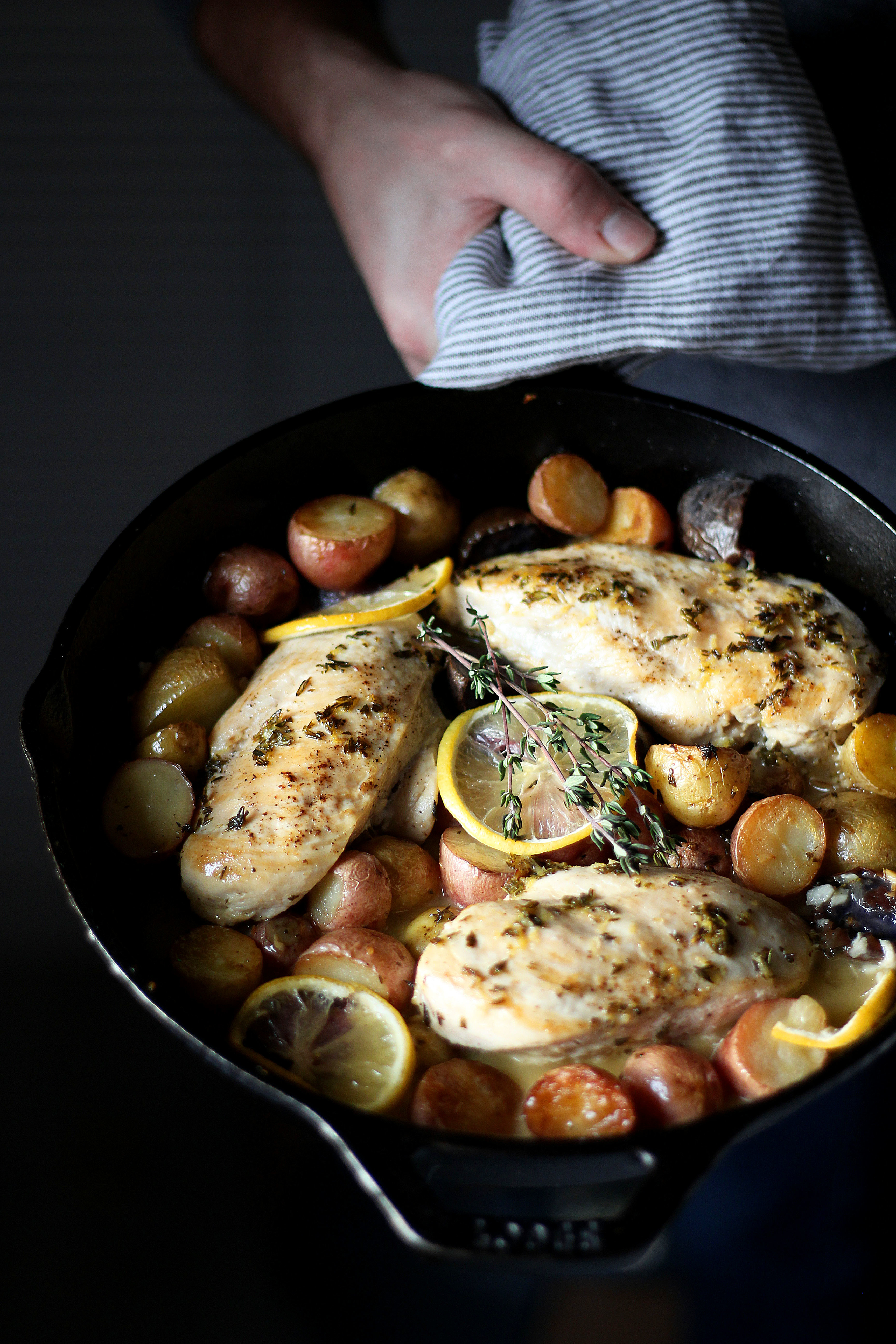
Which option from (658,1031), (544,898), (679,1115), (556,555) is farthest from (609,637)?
(679,1115)

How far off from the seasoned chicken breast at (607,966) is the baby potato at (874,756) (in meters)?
0.32

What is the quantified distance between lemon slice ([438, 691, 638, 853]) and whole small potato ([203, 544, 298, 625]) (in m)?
0.43

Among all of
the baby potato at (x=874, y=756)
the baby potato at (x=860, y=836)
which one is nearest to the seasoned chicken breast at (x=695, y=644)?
the baby potato at (x=874, y=756)

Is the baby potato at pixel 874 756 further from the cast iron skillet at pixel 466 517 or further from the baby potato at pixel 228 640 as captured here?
the baby potato at pixel 228 640

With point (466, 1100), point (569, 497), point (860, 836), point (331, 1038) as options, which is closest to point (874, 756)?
point (860, 836)

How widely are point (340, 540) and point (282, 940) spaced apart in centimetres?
71

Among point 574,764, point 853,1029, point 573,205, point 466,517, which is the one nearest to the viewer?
point 853,1029

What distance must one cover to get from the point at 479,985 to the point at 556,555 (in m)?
0.80

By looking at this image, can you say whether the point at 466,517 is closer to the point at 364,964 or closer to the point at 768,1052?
the point at 364,964

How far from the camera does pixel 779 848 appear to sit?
147 centimetres

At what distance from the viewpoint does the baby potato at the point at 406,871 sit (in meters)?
1.48

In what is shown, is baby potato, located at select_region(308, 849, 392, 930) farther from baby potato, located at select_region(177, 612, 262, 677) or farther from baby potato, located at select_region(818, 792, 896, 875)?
baby potato, located at select_region(818, 792, 896, 875)

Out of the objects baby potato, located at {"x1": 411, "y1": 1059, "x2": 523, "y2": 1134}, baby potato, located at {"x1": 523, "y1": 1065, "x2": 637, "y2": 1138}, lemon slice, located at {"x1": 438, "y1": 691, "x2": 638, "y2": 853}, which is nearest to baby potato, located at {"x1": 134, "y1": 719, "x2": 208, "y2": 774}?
lemon slice, located at {"x1": 438, "y1": 691, "x2": 638, "y2": 853}

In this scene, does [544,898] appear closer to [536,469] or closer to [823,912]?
[823,912]
